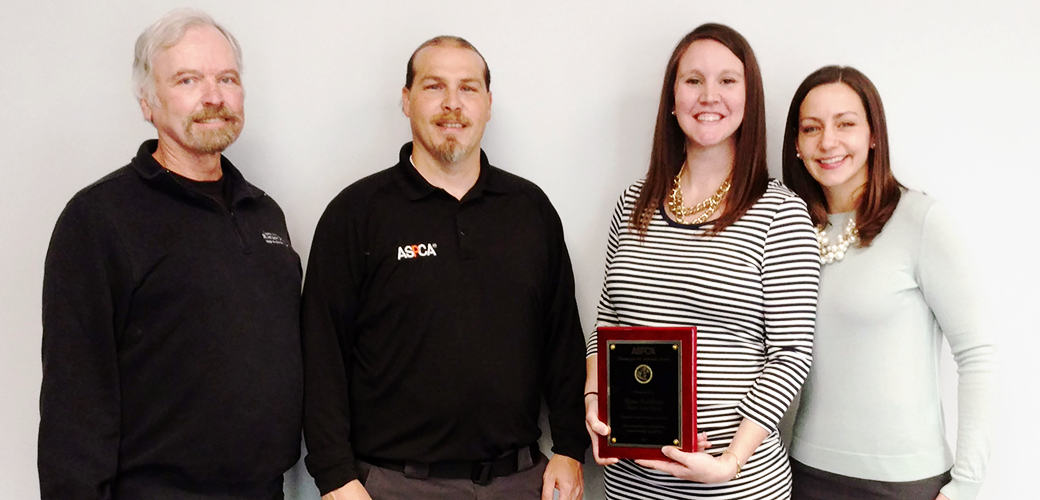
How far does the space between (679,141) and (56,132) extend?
1991mm

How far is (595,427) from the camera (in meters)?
1.66

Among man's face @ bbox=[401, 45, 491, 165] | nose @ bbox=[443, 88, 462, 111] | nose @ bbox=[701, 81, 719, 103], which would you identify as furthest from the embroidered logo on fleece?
nose @ bbox=[701, 81, 719, 103]

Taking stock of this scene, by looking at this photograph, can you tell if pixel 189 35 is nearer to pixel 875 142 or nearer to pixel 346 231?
pixel 346 231

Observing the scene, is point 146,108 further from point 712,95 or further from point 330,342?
point 712,95

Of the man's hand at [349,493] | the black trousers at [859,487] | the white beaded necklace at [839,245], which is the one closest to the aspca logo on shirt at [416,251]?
the man's hand at [349,493]

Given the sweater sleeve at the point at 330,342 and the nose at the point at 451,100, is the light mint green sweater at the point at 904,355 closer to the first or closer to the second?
the nose at the point at 451,100

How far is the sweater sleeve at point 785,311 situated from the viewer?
5.41ft

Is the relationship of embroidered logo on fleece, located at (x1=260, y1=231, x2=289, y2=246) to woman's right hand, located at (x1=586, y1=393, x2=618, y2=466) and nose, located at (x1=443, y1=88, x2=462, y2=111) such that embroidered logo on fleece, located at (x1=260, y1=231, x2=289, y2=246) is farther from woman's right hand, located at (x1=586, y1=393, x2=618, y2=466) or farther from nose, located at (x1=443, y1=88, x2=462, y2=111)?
woman's right hand, located at (x1=586, y1=393, x2=618, y2=466)

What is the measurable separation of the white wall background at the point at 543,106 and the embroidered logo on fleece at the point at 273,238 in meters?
0.40

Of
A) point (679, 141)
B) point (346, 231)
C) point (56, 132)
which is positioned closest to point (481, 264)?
point (346, 231)

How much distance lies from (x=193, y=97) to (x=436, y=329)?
2.72ft

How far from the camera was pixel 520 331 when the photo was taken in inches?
74.8

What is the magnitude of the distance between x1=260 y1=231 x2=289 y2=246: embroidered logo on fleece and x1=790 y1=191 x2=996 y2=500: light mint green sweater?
1414mm

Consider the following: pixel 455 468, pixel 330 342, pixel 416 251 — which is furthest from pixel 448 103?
pixel 455 468
